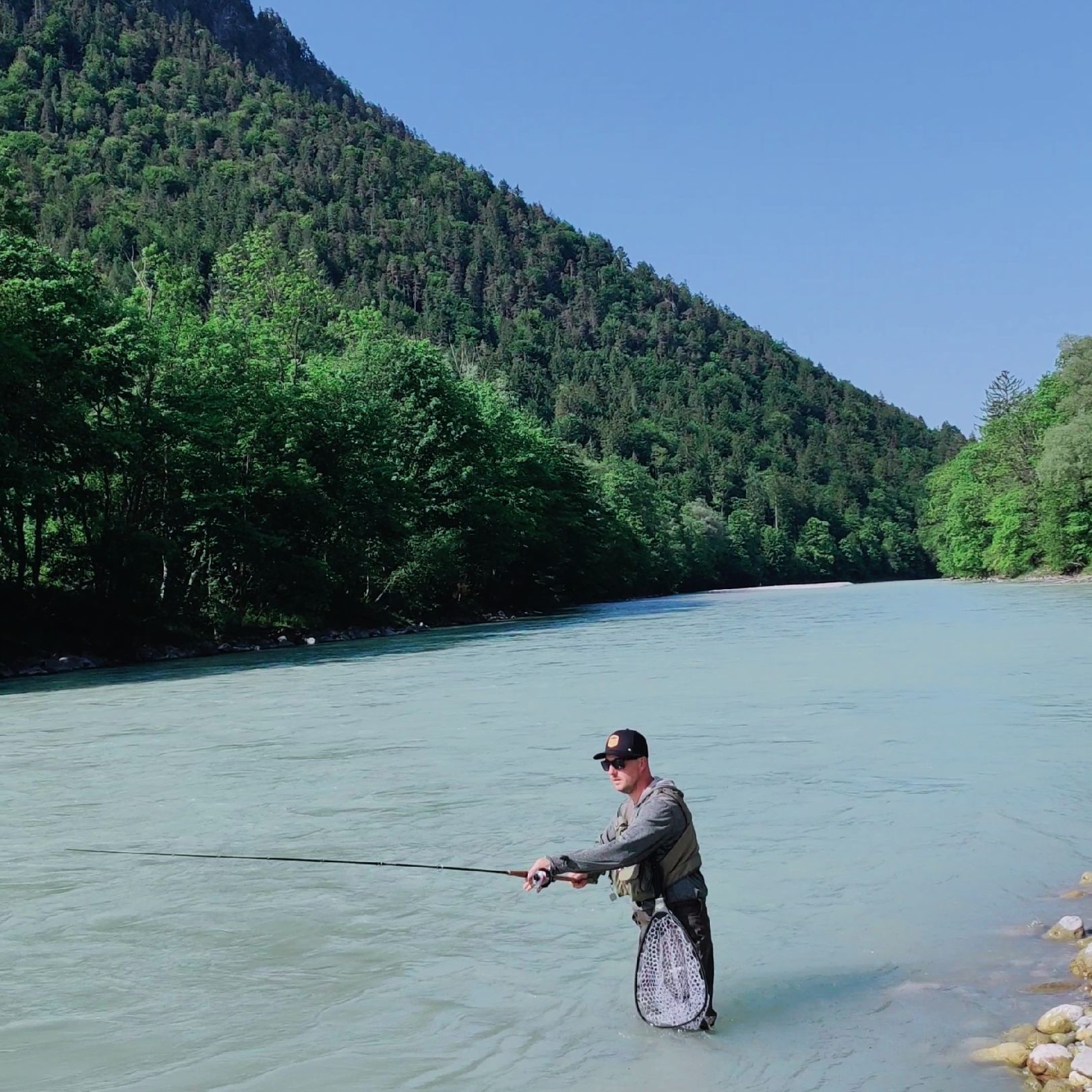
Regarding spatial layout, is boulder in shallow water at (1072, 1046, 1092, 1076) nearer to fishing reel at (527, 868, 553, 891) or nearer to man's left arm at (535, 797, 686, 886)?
man's left arm at (535, 797, 686, 886)

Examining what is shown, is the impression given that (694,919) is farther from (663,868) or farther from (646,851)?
(646,851)

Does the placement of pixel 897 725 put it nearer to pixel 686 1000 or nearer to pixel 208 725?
pixel 208 725

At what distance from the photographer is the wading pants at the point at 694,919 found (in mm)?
6289

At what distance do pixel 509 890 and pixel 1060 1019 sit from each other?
16.3 ft

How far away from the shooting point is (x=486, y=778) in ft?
49.6

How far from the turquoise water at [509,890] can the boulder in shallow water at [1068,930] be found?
21cm

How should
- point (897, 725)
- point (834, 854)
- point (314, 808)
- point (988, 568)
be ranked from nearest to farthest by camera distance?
point (834, 854) → point (314, 808) → point (897, 725) → point (988, 568)

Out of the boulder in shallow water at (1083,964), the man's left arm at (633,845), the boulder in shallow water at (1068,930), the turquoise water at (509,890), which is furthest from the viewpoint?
the boulder in shallow water at (1068,930)

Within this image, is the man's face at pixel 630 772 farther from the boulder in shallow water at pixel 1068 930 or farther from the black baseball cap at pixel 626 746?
the boulder in shallow water at pixel 1068 930

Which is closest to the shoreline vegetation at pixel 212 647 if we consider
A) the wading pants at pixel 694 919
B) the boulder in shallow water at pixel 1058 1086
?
the wading pants at pixel 694 919

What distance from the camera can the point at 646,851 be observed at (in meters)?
6.07

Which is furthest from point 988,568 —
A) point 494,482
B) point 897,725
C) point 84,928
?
point 84,928

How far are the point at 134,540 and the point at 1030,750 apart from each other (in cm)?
2795

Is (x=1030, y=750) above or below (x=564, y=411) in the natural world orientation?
below
